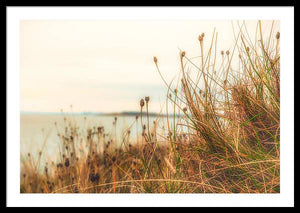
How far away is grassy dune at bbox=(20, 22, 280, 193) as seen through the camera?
2.05 meters

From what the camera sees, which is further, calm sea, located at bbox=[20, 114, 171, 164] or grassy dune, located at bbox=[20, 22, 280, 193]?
calm sea, located at bbox=[20, 114, 171, 164]

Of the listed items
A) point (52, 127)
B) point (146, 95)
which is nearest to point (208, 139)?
point (146, 95)

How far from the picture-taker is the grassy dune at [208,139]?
205 centimetres

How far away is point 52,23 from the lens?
7.47 ft

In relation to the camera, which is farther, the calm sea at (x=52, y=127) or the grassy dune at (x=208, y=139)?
the calm sea at (x=52, y=127)

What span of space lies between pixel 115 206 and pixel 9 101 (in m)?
1.01

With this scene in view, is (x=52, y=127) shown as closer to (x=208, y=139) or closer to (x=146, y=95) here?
(x=146, y=95)

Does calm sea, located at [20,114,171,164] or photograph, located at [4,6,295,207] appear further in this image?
calm sea, located at [20,114,171,164]

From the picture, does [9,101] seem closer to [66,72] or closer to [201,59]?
[66,72]

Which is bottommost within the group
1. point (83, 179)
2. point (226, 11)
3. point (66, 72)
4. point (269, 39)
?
point (83, 179)

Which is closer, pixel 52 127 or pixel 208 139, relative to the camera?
pixel 208 139

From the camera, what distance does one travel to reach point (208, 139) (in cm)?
204

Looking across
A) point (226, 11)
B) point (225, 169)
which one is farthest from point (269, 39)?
point (225, 169)

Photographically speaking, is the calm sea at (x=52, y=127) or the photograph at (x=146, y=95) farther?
the calm sea at (x=52, y=127)
